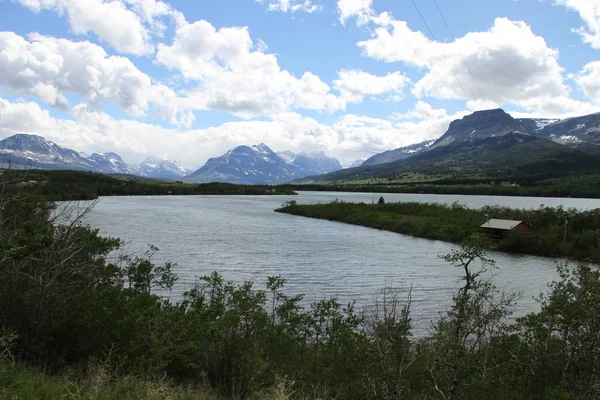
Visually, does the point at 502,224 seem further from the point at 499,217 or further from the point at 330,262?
the point at 330,262

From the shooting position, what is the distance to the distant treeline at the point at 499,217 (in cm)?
6506

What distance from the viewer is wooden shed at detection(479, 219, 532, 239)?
73000mm

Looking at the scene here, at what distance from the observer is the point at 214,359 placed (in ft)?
48.2

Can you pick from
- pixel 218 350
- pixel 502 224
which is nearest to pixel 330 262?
pixel 218 350

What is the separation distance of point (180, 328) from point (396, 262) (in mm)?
43340

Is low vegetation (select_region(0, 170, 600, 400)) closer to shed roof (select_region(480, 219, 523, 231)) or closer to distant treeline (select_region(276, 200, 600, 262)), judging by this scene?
distant treeline (select_region(276, 200, 600, 262))

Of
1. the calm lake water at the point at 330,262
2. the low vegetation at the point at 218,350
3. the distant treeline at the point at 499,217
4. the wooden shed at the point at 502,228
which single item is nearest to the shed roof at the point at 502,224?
the wooden shed at the point at 502,228

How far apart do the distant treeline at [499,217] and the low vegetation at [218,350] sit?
3469 centimetres

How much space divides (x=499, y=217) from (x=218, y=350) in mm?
86184

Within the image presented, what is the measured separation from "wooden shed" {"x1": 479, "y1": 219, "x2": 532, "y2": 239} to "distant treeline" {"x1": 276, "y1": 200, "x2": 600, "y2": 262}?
5.32 ft

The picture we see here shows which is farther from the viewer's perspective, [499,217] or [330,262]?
[499,217]

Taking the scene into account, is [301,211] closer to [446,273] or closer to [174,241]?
[174,241]

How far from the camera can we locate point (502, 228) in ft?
245

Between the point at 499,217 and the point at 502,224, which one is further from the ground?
the point at 499,217
